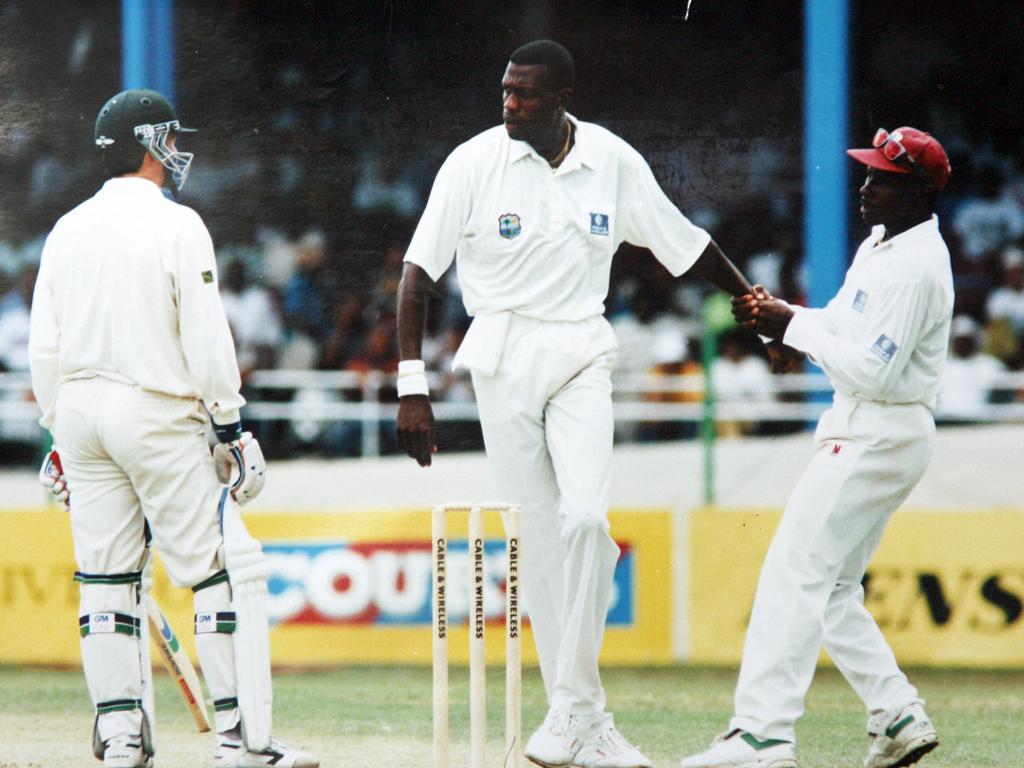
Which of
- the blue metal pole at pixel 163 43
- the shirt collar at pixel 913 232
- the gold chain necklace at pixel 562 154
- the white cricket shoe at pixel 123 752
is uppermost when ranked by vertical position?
the blue metal pole at pixel 163 43

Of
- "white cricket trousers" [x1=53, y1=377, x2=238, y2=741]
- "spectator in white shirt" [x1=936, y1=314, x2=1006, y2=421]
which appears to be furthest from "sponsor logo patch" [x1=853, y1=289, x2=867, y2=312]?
"spectator in white shirt" [x1=936, y1=314, x2=1006, y2=421]

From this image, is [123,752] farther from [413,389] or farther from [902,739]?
[902,739]

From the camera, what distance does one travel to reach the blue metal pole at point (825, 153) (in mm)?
7004

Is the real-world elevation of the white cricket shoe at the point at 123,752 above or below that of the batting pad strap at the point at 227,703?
below

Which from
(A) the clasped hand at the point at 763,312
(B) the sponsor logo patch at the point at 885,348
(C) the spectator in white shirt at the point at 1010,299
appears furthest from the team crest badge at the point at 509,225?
(C) the spectator in white shirt at the point at 1010,299

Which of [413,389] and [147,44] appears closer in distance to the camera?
[413,389]

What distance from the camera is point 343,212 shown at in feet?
23.6

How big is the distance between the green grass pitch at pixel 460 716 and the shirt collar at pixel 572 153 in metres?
1.80

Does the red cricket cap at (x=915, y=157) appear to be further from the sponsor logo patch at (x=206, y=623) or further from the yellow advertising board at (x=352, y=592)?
the yellow advertising board at (x=352, y=592)

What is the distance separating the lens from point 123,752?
A: 4.36 meters

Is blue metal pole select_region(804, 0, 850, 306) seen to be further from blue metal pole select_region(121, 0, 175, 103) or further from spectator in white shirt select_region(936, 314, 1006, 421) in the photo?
blue metal pole select_region(121, 0, 175, 103)

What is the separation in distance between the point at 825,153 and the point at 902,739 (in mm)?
2964

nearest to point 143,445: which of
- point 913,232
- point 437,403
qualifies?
point 913,232

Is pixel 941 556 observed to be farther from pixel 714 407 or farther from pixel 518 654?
pixel 518 654
